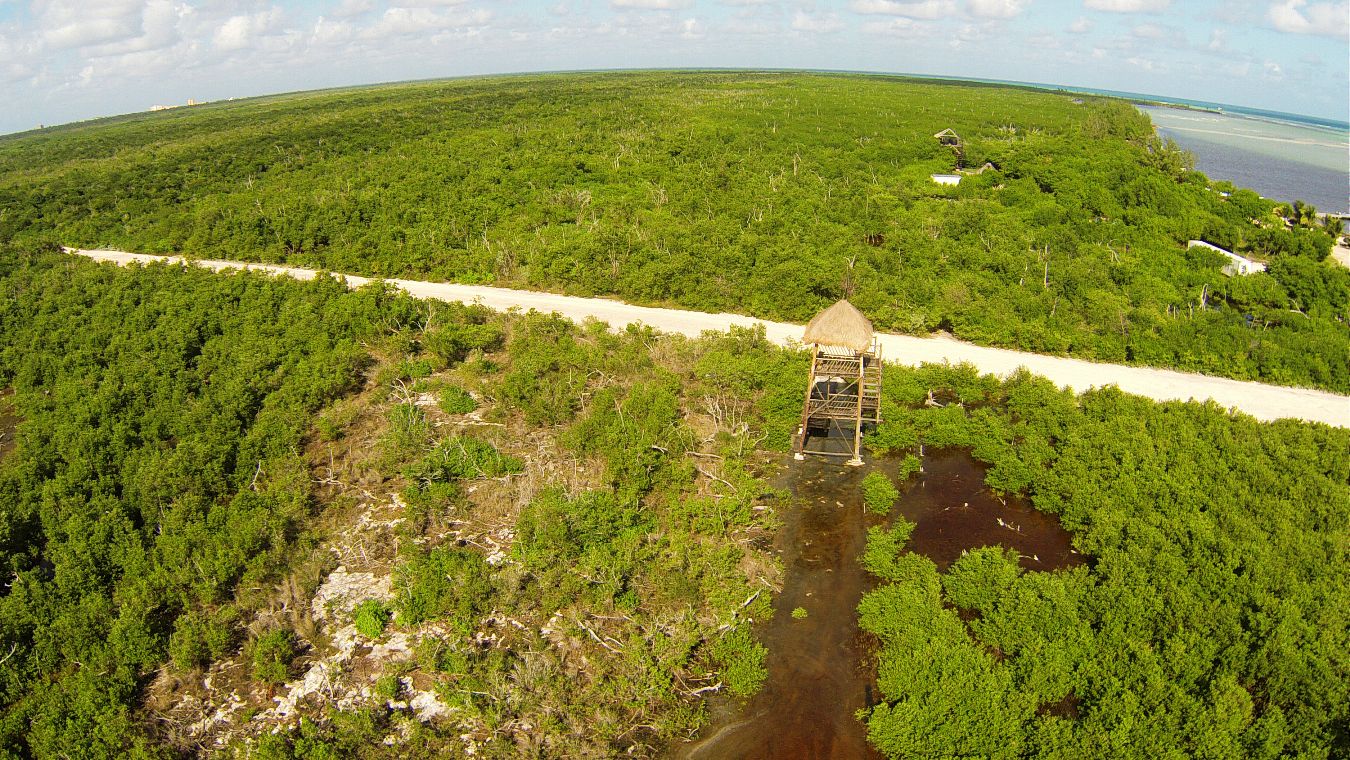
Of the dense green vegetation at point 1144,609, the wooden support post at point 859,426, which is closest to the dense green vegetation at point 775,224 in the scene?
the dense green vegetation at point 1144,609

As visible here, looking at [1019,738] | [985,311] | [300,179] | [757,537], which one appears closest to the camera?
[1019,738]

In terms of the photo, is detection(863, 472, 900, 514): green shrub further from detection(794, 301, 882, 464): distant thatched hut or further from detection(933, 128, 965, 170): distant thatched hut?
detection(933, 128, 965, 170): distant thatched hut

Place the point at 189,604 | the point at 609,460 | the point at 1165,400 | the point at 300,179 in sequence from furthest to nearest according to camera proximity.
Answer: the point at 300,179 < the point at 1165,400 < the point at 609,460 < the point at 189,604

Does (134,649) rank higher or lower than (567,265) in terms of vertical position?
lower

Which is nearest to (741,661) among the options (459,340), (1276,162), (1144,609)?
(1144,609)

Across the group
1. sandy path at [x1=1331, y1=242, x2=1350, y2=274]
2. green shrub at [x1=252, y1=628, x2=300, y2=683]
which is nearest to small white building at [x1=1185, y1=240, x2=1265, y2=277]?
sandy path at [x1=1331, y1=242, x2=1350, y2=274]

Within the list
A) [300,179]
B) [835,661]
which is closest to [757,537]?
Result: [835,661]

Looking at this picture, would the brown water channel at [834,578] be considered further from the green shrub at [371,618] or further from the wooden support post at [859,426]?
the green shrub at [371,618]

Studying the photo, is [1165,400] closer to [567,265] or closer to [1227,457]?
[1227,457]
